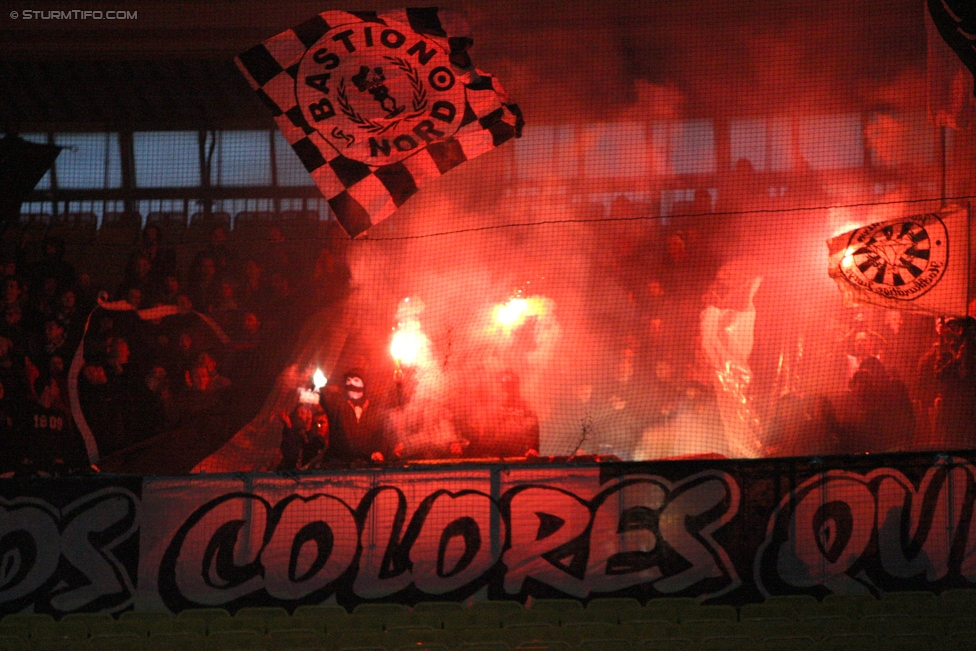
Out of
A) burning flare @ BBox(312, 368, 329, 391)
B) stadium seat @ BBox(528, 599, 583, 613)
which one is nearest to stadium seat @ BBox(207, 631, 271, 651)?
stadium seat @ BBox(528, 599, 583, 613)

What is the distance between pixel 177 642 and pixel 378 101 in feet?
15.7

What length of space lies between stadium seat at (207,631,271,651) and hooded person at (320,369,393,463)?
3051 millimetres

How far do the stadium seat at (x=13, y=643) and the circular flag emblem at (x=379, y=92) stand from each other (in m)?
4.55

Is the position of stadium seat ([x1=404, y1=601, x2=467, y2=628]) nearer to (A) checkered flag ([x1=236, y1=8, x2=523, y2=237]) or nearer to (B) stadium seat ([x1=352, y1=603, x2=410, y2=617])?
(B) stadium seat ([x1=352, y1=603, x2=410, y2=617])

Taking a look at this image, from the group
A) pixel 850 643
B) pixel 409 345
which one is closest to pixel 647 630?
pixel 850 643

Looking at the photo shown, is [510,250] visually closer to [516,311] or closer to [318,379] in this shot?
[516,311]

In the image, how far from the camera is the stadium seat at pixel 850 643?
4.77 m

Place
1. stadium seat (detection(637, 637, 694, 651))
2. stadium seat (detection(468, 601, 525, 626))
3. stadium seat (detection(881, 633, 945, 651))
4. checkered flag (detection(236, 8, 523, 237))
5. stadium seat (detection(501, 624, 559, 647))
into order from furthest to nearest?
checkered flag (detection(236, 8, 523, 237)) < stadium seat (detection(468, 601, 525, 626)) < stadium seat (detection(501, 624, 559, 647)) < stadium seat (detection(637, 637, 694, 651)) < stadium seat (detection(881, 633, 945, 651))

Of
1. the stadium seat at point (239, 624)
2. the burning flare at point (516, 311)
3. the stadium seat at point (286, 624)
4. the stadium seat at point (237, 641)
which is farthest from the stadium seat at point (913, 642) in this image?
the burning flare at point (516, 311)

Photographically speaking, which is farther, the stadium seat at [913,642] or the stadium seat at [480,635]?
the stadium seat at [480,635]

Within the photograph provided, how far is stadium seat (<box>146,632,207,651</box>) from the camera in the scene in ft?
17.1

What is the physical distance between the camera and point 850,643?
4.84m

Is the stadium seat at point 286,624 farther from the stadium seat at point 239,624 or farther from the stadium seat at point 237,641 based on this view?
the stadium seat at point 237,641

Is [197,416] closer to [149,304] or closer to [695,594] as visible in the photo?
[149,304]
